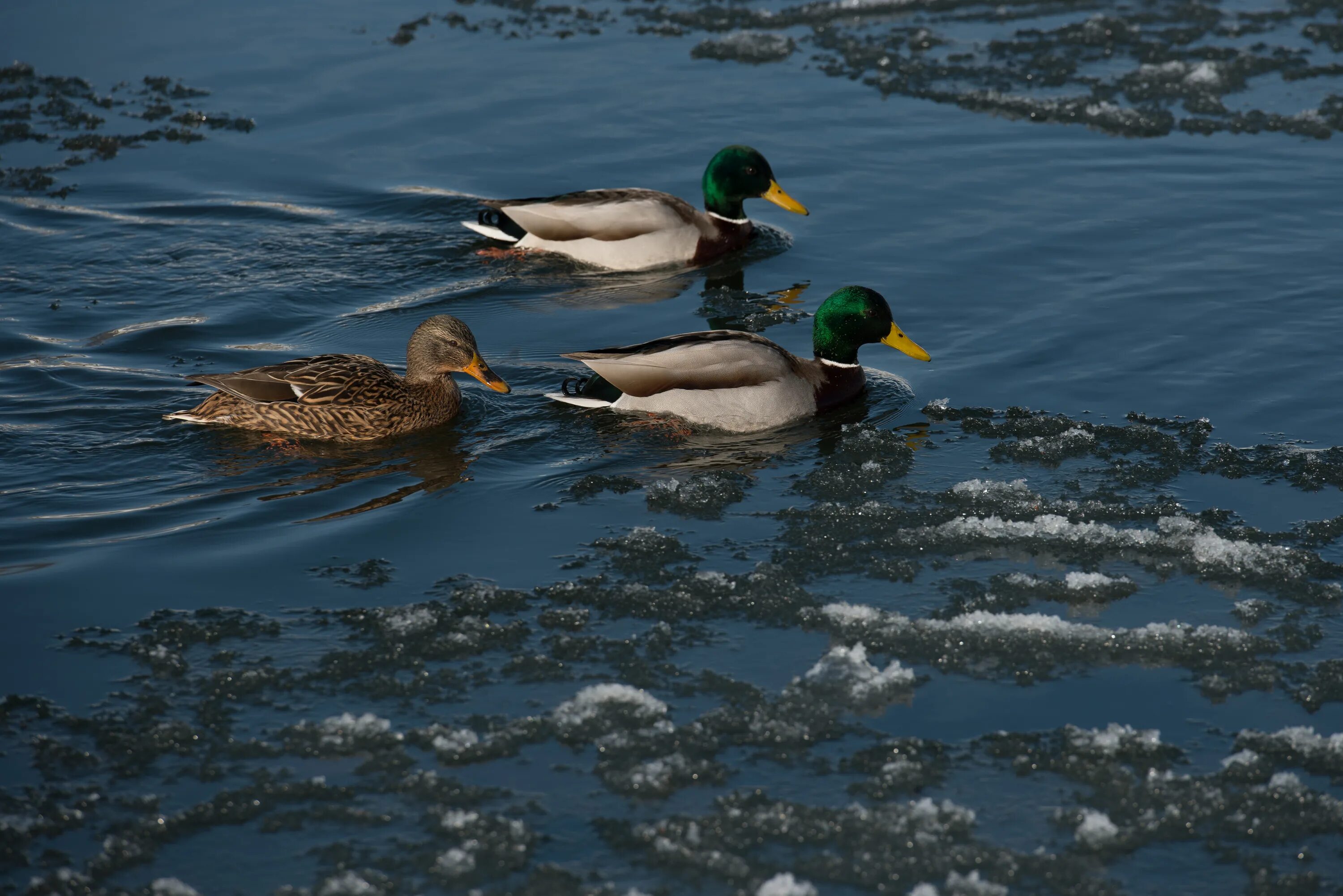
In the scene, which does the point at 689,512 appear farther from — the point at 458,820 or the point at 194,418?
the point at 194,418

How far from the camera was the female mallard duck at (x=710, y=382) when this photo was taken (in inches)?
293

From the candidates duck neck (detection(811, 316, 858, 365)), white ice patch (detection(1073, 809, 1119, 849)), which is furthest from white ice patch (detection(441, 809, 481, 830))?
duck neck (detection(811, 316, 858, 365))

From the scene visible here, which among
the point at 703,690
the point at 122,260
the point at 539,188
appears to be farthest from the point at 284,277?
the point at 703,690

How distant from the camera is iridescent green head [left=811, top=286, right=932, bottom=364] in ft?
25.9

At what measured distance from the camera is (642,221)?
388 inches

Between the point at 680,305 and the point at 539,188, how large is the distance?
82.3 inches

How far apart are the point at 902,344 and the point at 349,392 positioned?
3.07m

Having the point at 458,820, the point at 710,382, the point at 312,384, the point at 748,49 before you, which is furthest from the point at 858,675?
the point at 748,49

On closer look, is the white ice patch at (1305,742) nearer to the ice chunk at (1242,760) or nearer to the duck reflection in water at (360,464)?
the ice chunk at (1242,760)

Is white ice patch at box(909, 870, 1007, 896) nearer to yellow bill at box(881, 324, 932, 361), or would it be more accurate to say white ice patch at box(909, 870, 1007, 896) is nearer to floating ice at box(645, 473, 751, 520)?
floating ice at box(645, 473, 751, 520)

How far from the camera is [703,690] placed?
513 centimetres

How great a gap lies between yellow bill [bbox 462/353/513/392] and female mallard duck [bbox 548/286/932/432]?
1.17ft

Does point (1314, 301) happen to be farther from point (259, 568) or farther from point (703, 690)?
point (259, 568)

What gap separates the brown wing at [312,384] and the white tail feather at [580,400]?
852mm
